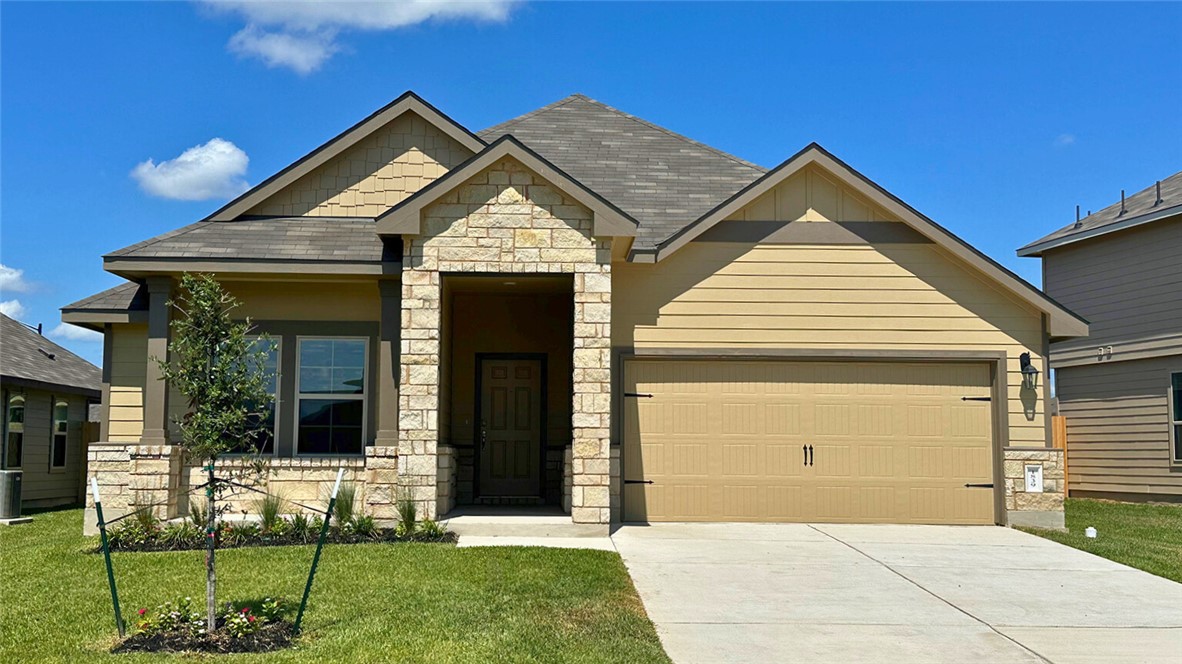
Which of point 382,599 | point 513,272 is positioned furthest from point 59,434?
point 382,599

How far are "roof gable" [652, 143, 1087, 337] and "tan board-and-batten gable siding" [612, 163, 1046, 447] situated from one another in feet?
0.66

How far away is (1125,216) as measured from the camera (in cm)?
1884

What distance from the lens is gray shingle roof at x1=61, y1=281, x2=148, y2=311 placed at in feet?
43.2

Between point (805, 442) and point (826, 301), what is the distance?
1.90m

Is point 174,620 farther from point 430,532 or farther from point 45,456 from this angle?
point 45,456

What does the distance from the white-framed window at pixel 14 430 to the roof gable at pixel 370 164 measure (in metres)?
6.69

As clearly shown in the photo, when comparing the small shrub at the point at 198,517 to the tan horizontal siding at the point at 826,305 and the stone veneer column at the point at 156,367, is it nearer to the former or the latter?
the stone veneer column at the point at 156,367

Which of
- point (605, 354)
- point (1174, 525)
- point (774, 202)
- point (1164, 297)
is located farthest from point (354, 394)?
point (1164, 297)

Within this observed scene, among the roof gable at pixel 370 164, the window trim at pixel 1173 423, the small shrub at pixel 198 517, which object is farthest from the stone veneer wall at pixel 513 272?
the window trim at pixel 1173 423

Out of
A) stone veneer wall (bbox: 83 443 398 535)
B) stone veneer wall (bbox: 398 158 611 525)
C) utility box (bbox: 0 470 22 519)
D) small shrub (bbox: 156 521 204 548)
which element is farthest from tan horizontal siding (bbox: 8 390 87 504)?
stone veneer wall (bbox: 398 158 611 525)

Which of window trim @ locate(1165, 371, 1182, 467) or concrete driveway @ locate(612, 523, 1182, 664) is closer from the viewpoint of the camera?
concrete driveway @ locate(612, 523, 1182, 664)

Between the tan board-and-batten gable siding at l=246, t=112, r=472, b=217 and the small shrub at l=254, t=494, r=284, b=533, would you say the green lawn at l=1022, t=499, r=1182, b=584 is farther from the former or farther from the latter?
the tan board-and-batten gable siding at l=246, t=112, r=472, b=217

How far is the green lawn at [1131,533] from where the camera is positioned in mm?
10684

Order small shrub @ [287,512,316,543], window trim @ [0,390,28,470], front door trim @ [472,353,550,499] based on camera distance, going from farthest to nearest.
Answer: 1. window trim @ [0,390,28,470]
2. front door trim @ [472,353,550,499]
3. small shrub @ [287,512,316,543]
